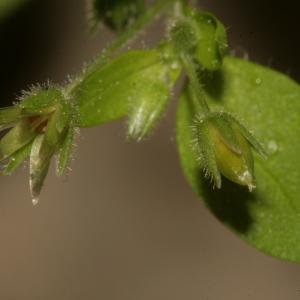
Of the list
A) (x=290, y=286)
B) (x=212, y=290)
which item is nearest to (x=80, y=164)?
(x=212, y=290)

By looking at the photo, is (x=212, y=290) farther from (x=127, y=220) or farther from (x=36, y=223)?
(x=36, y=223)

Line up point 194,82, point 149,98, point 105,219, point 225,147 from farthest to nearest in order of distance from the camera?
point 105,219 → point 149,98 → point 194,82 → point 225,147

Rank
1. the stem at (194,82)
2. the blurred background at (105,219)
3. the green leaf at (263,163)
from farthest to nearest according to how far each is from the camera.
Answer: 1. the blurred background at (105,219)
2. the green leaf at (263,163)
3. the stem at (194,82)

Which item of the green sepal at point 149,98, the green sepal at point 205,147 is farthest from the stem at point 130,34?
the green sepal at point 205,147

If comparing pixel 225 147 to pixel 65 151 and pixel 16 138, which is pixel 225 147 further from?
pixel 16 138

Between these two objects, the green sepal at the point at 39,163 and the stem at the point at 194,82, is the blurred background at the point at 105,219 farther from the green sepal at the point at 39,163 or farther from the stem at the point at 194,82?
the green sepal at the point at 39,163

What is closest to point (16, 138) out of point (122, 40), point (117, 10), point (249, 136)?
point (122, 40)

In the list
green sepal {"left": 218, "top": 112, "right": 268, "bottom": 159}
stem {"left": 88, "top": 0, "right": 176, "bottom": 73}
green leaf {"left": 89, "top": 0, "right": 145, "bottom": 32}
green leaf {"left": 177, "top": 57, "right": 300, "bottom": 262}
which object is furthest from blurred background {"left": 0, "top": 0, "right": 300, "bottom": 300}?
green sepal {"left": 218, "top": 112, "right": 268, "bottom": 159}
